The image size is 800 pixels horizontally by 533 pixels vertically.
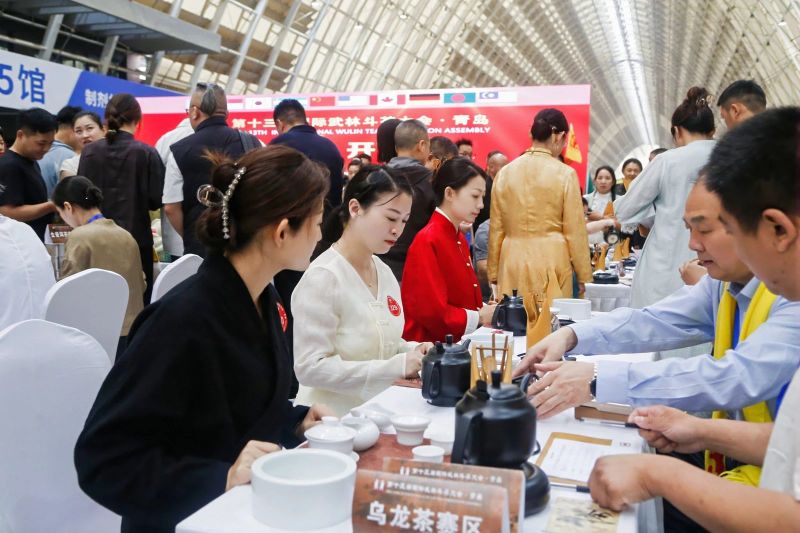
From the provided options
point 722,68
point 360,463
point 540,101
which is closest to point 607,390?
point 360,463

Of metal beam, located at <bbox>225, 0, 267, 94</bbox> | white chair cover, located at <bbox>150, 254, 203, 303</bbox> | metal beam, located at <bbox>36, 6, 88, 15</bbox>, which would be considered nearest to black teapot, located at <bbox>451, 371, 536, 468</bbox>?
white chair cover, located at <bbox>150, 254, 203, 303</bbox>

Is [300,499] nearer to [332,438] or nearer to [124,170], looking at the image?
[332,438]

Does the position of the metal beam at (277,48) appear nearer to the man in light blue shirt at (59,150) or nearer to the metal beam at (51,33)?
the metal beam at (51,33)

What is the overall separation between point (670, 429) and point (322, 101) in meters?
8.48

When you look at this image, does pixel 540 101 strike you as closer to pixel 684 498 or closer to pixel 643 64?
pixel 684 498

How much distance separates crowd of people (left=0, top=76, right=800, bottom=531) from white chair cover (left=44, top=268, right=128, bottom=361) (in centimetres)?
9

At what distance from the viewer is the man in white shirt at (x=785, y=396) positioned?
1013 millimetres

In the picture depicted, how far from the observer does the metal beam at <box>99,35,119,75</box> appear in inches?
507

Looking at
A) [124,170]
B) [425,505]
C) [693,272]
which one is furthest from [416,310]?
[124,170]

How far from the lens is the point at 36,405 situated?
1.44 meters

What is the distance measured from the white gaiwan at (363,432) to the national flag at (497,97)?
761cm

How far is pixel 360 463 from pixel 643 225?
10.7 ft

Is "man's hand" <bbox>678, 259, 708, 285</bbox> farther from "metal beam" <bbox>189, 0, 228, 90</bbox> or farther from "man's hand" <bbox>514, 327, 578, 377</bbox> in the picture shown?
"metal beam" <bbox>189, 0, 228, 90</bbox>

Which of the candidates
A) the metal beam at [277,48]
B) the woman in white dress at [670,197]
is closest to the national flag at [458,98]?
the woman in white dress at [670,197]
